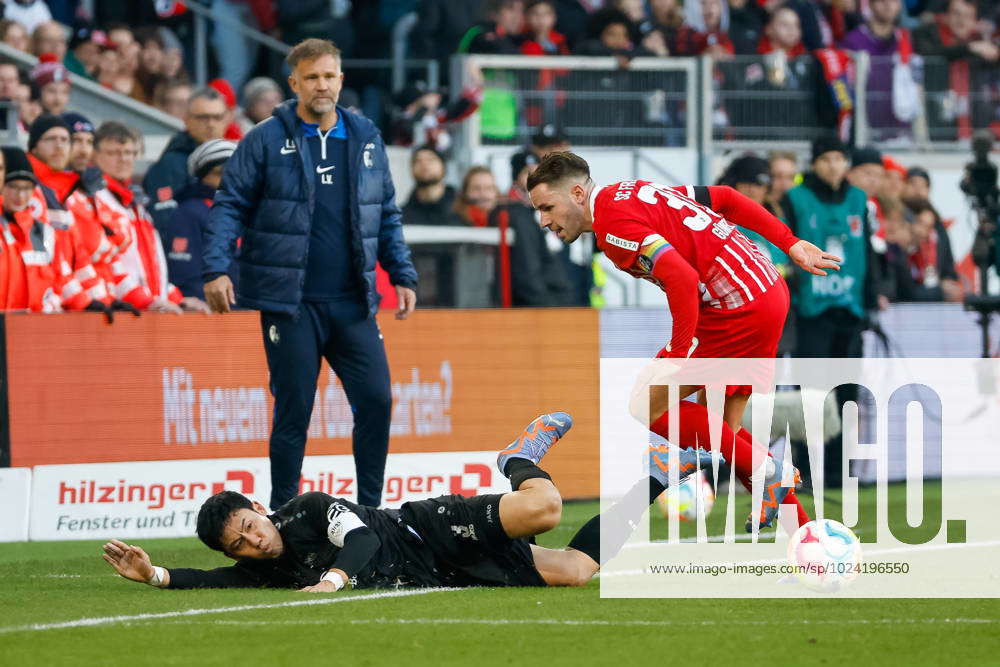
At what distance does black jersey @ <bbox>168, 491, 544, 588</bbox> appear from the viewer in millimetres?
7469

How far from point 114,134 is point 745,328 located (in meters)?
5.74

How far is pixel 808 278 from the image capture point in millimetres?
13656

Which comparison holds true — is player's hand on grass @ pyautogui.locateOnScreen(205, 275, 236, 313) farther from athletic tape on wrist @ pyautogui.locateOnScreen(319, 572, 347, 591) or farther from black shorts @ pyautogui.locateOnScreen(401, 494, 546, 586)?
athletic tape on wrist @ pyautogui.locateOnScreen(319, 572, 347, 591)

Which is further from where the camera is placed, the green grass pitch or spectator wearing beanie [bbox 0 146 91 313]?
spectator wearing beanie [bbox 0 146 91 313]

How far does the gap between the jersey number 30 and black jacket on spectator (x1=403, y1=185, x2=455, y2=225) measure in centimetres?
610

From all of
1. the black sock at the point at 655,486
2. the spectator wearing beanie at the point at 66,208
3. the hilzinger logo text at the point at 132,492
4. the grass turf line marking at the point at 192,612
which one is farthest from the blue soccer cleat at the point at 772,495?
the spectator wearing beanie at the point at 66,208

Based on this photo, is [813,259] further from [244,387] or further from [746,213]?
[244,387]

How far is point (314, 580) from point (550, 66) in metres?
10.4

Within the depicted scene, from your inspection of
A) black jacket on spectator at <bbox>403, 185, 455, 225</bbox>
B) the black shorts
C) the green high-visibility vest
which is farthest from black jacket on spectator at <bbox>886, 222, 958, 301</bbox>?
the black shorts

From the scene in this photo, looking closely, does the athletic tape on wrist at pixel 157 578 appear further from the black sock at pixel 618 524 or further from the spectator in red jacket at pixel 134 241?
the spectator in red jacket at pixel 134 241

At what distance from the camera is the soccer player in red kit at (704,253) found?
A: 7.81 meters

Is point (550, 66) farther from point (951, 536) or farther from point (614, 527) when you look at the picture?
point (614, 527)

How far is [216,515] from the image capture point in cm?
730

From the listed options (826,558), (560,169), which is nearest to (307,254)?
(560,169)
